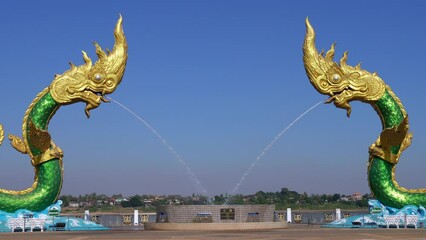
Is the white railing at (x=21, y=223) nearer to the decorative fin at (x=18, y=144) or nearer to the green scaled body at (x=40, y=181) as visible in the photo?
the green scaled body at (x=40, y=181)

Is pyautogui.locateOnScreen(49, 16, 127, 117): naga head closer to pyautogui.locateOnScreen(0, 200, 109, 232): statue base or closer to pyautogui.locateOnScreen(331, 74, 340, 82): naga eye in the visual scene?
A: pyautogui.locateOnScreen(0, 200, 109, 232): statue base

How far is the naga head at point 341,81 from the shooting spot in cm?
2497

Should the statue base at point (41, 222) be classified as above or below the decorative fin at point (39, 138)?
below

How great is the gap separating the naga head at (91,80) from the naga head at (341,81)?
24.6 ft

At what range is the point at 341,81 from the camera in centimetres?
2511

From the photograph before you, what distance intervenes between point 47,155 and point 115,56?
15.3 ft

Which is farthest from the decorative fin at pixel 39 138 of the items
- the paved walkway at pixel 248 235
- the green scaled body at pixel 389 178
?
the green scaled body at pixel 389 178

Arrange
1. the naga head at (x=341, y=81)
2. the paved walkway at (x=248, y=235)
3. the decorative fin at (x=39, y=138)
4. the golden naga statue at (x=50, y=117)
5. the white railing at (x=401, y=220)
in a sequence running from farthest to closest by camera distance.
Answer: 1. the naga head at (x=341, y=81)
2. the golden naga statue at (x=50, y=117)
3. the decorative fin at (x=39, y=138)
4. the white railing at (x=401, y=220)
5. the paved walkway at (x=248, y=235)

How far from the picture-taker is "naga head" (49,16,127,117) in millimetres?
24859

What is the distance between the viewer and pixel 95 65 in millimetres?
25141

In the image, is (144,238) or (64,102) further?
(64,102)

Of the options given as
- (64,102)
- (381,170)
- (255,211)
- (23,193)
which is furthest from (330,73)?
(23,193)

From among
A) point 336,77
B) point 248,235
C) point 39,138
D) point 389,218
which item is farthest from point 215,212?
point 39,138

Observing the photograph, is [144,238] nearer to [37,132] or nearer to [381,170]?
[37,132]
